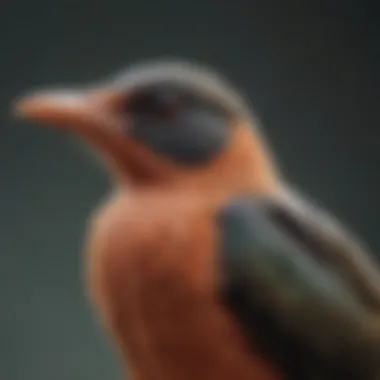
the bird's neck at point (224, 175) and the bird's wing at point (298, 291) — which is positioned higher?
the bird's neck at point (224, 175)

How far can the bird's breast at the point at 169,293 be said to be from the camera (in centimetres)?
42

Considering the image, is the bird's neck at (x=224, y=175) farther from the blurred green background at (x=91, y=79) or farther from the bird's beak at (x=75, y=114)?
the blurred green background at (x=91, y=79)

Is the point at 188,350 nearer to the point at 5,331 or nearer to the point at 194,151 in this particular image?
the point at 194,151

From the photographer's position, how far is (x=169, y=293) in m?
0.42

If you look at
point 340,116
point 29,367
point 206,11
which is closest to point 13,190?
point 29,367

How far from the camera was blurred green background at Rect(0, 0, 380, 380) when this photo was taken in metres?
1.34

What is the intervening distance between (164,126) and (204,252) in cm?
6

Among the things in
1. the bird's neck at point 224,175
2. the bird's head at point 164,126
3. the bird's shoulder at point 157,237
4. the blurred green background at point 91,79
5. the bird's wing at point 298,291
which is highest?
the blurred green background at point 91,79

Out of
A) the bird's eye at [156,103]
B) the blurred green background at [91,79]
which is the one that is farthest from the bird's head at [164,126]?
the blurred green background at [91,79]

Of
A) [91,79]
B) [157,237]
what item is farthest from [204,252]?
[91,79]

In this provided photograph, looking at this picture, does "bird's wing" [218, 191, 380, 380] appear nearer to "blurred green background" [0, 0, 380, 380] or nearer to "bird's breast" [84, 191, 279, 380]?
"bird's breast" [84, 191, 279, 380]

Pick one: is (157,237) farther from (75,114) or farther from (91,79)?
(91,79)

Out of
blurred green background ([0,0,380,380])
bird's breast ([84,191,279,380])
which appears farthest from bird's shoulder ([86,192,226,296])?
blurred green background ([0,0,380,380])

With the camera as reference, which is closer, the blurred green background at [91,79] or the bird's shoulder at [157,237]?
the bird's shoulder at [157,237]
